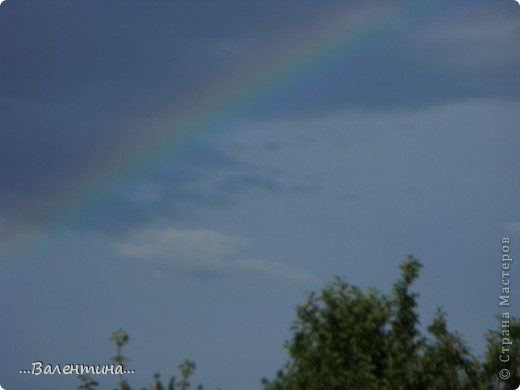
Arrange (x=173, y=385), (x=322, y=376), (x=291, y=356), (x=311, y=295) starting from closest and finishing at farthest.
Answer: (x=173, y=385)
(x=322, y=376)
(x=291, y=356)
(x=311, y=295)

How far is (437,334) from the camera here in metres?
26.1

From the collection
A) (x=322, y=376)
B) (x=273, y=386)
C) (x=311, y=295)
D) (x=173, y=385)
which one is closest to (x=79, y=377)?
(x=173, y=385)

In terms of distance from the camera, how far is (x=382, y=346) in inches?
973

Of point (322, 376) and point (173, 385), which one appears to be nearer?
point (173, 385)

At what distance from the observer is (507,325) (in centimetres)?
2562

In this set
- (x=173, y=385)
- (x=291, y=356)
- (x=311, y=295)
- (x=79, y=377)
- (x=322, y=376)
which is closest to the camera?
(x=79, y=377)

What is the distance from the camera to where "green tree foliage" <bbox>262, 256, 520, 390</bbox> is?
2336 cm

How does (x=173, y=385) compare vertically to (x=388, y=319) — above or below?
below

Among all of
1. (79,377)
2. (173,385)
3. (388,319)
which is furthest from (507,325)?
(79,377)

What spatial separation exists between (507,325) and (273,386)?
8489mm

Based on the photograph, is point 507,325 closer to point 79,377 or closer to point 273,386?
point 273,386

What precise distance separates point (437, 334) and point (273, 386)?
7.44m

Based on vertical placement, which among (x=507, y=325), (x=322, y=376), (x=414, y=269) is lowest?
(x=322, y=376)

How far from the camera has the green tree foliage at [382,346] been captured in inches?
920
